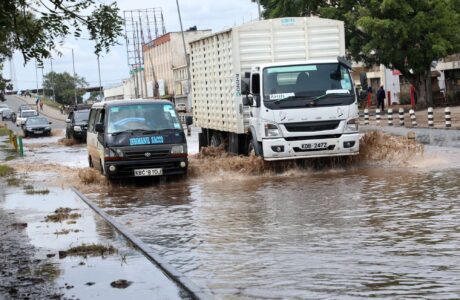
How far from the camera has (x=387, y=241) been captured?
9328 mm

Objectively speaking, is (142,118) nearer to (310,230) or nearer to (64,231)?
(64,231)

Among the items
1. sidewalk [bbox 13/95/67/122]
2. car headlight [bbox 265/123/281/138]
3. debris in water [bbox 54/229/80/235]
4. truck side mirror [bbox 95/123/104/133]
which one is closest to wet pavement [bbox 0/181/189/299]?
debris in water [bbox 54/229/80/235]

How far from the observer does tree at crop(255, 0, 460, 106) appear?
A: 148ft

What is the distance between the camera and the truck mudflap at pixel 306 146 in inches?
683

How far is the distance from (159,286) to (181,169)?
10.5 meters

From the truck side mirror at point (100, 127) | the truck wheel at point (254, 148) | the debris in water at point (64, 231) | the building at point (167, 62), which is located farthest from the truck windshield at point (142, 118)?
the building at point (167, 62)

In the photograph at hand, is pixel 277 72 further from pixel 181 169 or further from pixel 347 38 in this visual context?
pixel 347 38

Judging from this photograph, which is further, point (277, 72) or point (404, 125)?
point (404, 125)

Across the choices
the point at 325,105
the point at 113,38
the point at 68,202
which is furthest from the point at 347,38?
the point at 113,38

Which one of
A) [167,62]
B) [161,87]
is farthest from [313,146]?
[161,87]

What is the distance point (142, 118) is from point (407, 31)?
1202 inches

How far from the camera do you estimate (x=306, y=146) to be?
57.1ft

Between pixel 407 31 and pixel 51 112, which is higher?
pixel 407 31

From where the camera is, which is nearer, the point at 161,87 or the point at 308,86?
the point at 308,86
